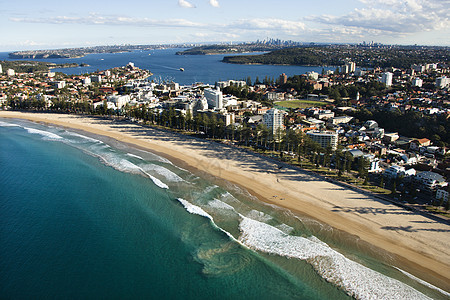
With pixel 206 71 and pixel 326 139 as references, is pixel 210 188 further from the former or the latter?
pixel 206 71

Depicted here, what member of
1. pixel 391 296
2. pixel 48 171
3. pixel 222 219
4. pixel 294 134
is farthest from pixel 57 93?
pixel 391 296

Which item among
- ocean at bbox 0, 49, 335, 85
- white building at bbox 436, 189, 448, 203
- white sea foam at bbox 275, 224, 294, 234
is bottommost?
white sea foam at bbox 275, 224, 294, 234

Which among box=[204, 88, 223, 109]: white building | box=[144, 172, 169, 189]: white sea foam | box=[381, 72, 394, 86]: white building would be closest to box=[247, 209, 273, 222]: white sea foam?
box=[144, 172, 169, 189]: white sea foam

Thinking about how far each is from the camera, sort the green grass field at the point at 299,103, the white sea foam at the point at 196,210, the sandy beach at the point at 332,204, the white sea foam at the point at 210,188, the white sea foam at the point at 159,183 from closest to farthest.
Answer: the sandy beach at the point at 332,204 → the white sea foam at the point at 196,210 → the white sea foam at the point at 210,188 → the white sea foam at the point at 159,183 → the green grass field at the point at 299,103

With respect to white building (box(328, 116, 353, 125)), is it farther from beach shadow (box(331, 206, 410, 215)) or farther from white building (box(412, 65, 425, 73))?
white building (box(412, 65, 425, 73))

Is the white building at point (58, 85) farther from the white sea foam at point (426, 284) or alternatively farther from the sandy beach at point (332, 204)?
the white sea foam at point (426, 284)

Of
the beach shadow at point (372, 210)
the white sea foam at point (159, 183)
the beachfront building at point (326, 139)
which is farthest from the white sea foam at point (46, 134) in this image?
the beach shadow at point (372, 210)

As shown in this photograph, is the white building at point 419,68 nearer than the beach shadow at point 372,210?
No

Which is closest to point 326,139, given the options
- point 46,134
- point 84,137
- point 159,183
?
point 159,183
